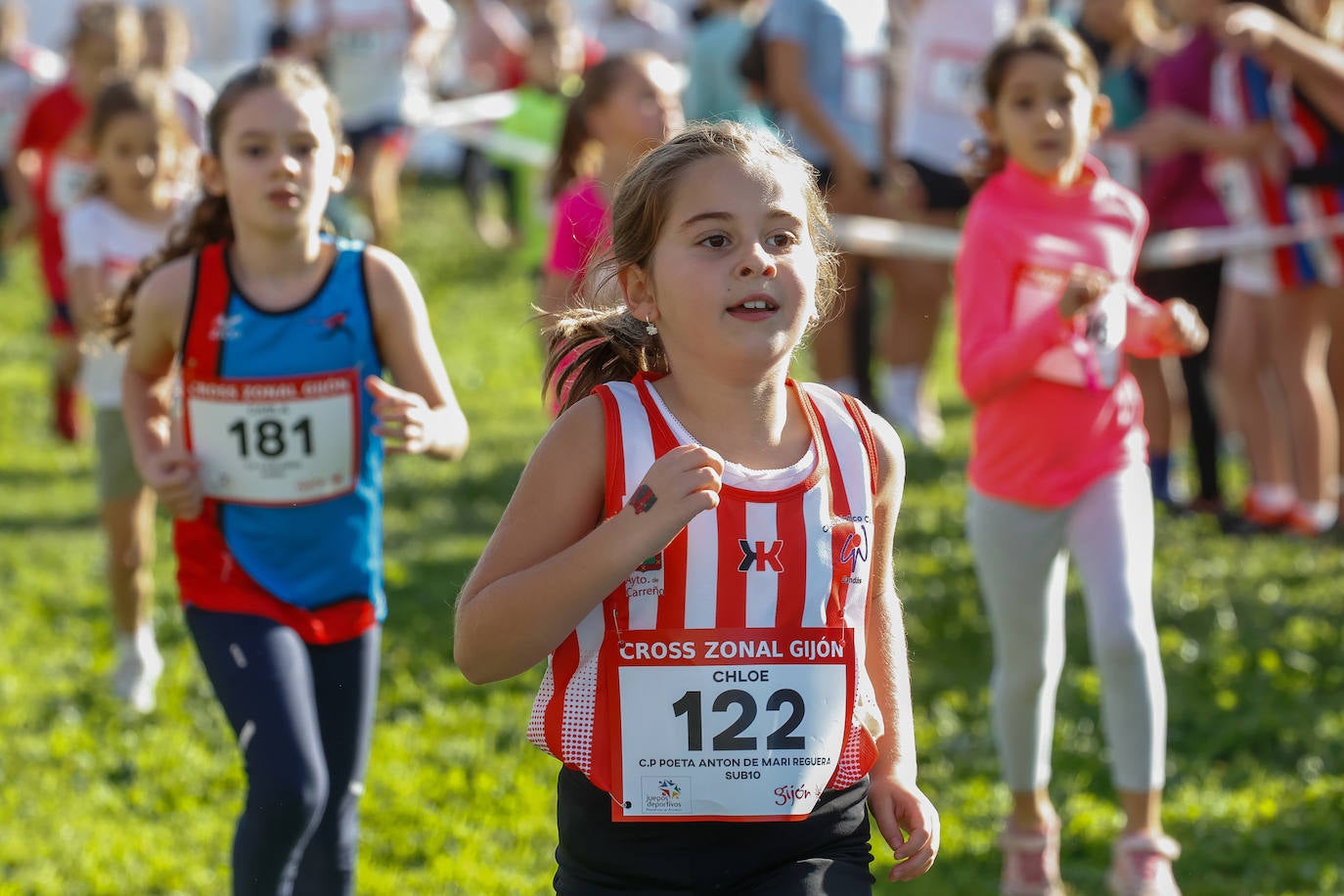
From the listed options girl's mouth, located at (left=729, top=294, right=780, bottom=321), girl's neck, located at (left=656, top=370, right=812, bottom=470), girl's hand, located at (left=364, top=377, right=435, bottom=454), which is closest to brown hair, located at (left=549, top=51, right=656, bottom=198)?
girl's hand, located at (left=364, top=377, right=435, bottom=454)

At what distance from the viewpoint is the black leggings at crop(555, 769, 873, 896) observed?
2.67 metres

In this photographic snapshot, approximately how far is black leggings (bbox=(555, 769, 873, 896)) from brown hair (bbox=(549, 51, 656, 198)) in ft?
11.9

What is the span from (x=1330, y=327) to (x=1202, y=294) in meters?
0.67

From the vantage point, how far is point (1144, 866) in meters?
4.35

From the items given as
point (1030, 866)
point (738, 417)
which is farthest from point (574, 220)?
point (738, 417)

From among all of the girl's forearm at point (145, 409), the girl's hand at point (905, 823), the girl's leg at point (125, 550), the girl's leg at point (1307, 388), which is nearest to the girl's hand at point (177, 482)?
the girl's forearm at point (145, 409)

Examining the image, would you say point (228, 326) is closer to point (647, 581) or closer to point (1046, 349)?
point (647, 581)

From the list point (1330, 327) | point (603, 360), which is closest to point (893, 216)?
point (1330, 327)

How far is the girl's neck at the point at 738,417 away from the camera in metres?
2.75

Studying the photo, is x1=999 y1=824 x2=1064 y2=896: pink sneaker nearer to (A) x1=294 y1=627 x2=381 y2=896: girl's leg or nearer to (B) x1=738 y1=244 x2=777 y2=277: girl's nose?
(A) x1=294 y1=627 x2=381 y2=896: girl's leg

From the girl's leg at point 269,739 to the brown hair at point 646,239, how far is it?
40.0 inches

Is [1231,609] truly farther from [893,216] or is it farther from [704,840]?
[704,840]

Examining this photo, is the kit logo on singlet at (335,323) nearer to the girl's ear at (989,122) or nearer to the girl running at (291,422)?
the girl running at (291,422)

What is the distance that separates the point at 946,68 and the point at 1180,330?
5152 millimetres
